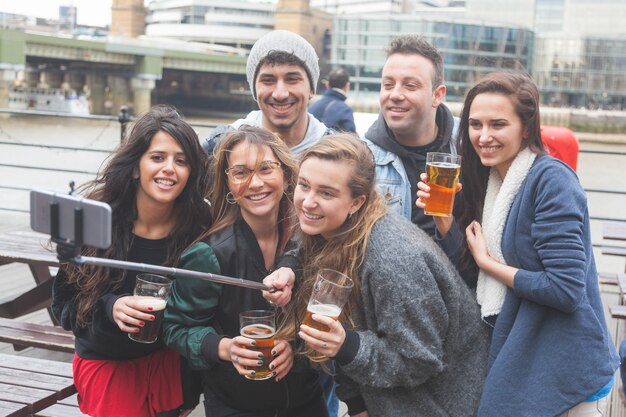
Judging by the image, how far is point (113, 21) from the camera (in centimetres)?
9394

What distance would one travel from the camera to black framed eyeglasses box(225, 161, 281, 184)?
2.33 m

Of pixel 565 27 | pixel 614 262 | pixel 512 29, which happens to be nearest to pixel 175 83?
pixel 512 29

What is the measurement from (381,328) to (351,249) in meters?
0.24

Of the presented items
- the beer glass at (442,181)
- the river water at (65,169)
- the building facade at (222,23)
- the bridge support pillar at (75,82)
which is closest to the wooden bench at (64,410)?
the beer glass at (442,181)

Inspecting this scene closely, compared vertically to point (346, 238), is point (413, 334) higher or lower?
lower

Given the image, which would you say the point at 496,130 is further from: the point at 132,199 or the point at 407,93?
the point at 132,199

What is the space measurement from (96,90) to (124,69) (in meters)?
5.85

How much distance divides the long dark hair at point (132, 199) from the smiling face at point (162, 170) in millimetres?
22

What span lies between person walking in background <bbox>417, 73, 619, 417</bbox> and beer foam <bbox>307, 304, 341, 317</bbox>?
0.50 meters

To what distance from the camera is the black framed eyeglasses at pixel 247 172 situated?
233 cm

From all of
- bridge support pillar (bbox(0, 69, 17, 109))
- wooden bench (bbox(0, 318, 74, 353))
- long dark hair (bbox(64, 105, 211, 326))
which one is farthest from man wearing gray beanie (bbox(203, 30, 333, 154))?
bridge support pillar (bbox(0, 69, 17, 109))

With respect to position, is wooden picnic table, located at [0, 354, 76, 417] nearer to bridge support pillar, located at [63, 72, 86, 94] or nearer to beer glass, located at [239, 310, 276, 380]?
beer glass, located at [239, 310, 276, 380]

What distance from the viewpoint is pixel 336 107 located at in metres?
6.91

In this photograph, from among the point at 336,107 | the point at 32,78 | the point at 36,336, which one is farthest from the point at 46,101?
the point at 36,336
